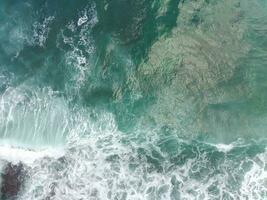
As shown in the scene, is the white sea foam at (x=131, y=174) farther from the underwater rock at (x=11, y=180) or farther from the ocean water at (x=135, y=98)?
the underwater rock at (x=11, y=180)

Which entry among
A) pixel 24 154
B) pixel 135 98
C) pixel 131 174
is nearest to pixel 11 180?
pixel 24 154

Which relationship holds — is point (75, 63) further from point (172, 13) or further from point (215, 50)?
point (215, 50)

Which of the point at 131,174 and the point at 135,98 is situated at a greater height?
the point at 135,98

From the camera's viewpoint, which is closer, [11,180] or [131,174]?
[11,180]

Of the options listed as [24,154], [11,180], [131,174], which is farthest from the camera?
[24,154]

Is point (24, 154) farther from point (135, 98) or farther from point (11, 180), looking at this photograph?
point (135, 98)

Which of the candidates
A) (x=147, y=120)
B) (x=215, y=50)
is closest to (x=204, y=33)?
(x=215, y=50)

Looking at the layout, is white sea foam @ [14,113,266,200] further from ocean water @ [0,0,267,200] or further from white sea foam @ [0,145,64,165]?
white sea foam @ [0,145,64,165]

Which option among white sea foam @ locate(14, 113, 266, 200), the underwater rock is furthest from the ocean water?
the underwater rock
